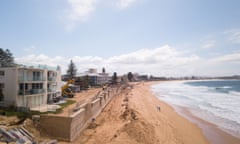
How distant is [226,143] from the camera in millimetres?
15141

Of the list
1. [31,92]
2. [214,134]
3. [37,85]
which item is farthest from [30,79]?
[214,134]

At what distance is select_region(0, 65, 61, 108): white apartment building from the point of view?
68.9 feet

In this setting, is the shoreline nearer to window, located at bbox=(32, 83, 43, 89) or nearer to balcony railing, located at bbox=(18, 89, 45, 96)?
balcony railing, located at bbox=(18, 89, 45, 96)

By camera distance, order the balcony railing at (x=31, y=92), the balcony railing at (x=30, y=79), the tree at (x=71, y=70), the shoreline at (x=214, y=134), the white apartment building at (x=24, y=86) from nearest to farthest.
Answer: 1. the shoreline at (x=214, y=134)
2. the white apartment building at (x=24, y=86)
3. the balcony railing at (x=31, y=92)
4. the balcony railing at (x=30, y=79)
5. the tree at (x=71, y=70)

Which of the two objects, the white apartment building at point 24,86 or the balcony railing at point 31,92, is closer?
the white apartment building at point 24,86

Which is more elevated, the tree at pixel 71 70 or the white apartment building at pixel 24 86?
the tree at pixel 71 70

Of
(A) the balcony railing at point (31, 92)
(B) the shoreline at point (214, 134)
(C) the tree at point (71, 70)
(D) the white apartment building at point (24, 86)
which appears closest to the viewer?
(B) the shoreline at point (214, 134)

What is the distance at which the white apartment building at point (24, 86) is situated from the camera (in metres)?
21.0

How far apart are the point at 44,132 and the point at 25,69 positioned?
10825 mm

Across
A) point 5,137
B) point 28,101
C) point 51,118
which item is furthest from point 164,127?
point 28,101

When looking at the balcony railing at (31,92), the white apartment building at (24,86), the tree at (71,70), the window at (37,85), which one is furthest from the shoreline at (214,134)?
the tree at (71,70)

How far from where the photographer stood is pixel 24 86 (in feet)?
70.8

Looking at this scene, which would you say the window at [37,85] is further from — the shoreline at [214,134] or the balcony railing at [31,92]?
the shoreline at [214,134]

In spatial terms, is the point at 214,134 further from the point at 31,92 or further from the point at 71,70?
the point at 71,70
